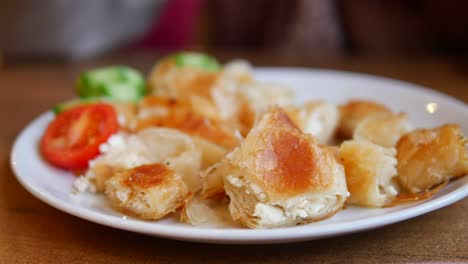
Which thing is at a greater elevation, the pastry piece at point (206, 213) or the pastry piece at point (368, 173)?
the pastry piece at point (368, 173)

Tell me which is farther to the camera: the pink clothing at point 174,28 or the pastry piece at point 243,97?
the pink clothing at point 174,28

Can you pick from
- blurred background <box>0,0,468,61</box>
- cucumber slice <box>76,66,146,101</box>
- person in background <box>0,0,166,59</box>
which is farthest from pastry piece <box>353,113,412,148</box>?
person in background <box>0,0,166,59</box>

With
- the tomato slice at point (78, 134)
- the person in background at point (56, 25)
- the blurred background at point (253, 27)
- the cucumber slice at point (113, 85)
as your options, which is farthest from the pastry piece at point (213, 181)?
the person in background at point (56, 25)

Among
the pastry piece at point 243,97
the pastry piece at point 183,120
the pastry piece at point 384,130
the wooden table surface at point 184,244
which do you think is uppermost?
the pastry piece at point 384,130

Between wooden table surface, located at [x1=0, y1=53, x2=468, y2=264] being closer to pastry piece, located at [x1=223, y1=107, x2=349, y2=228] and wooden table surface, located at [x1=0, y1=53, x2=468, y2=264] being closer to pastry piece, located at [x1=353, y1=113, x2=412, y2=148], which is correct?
pastry piece, located at [x1=223, y1=107, x2=349, y2=228]

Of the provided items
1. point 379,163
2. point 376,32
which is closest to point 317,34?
point 376,32

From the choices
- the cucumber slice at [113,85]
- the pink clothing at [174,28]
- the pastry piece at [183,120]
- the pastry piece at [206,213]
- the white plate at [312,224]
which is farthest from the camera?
the pink clothing at [174,28]

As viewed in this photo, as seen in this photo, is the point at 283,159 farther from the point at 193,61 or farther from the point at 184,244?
the point at 193,61

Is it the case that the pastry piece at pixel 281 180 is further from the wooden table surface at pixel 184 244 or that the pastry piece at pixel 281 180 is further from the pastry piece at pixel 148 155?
the pastry piece at pixel 148 155
